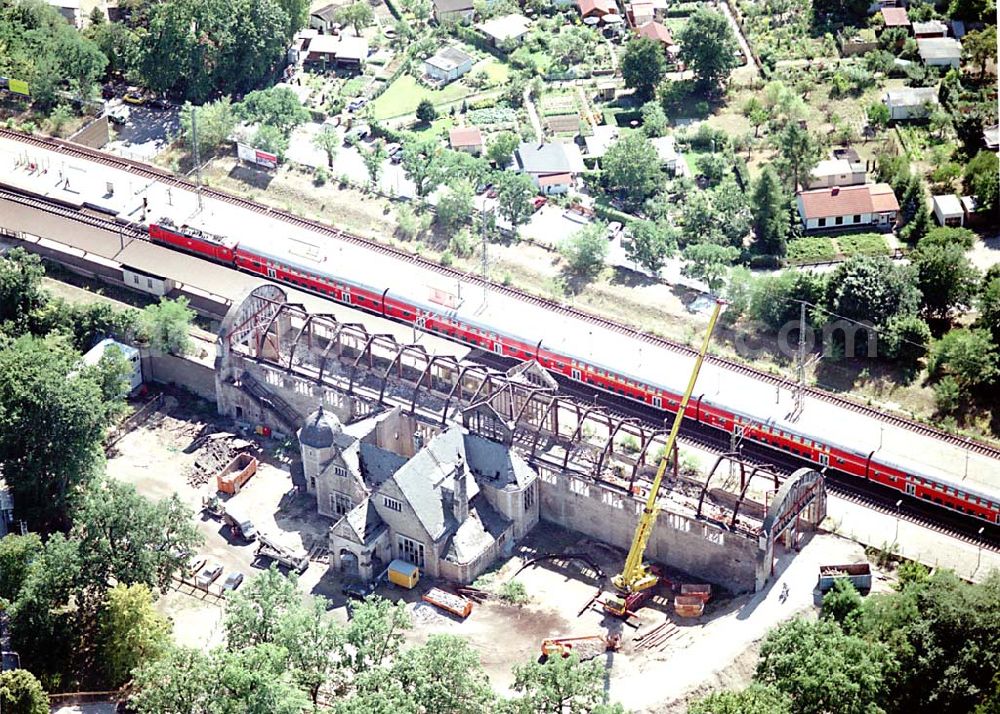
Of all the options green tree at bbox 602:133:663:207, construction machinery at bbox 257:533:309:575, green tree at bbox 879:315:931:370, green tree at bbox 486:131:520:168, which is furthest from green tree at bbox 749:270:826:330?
construction machinery at bbox 257:533:309:575

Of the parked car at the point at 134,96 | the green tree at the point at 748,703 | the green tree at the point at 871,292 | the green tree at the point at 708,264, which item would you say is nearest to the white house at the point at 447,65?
the parked car at the point at 134,96

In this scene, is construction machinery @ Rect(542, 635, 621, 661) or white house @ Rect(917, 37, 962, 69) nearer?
construction machinery @ Rect(542, 635, 621, 661)

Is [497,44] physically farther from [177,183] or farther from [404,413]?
[404,413]

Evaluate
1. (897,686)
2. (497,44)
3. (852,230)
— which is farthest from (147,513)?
(497,44)

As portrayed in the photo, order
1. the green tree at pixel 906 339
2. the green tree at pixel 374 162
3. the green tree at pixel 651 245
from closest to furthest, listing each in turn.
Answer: the green tree at pixel 906 339 → the green tree at pixel 651 245 → the green tree at pixel 374 162

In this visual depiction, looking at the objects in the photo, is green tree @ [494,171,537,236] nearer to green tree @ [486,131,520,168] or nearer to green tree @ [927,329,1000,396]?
green tree @ [486,131,520,168]

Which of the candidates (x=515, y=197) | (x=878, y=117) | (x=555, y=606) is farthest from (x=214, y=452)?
(x=878, y=117)

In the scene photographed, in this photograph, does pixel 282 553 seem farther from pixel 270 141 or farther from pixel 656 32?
pixel 656 32

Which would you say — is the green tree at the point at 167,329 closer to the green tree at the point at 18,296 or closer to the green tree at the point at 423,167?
the green tree at the point at 18,296
